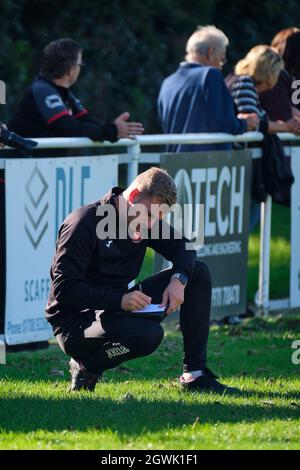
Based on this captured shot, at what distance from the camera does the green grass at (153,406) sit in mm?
6020

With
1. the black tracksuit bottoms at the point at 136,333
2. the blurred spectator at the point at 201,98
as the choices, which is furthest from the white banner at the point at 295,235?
the black tracksuit bottoms at the point at 136,333

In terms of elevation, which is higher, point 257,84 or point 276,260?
point 257,84

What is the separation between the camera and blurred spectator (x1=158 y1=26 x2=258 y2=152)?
10.3m

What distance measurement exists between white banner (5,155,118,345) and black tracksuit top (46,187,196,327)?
1.71 m

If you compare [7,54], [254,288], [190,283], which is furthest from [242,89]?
[7,54]

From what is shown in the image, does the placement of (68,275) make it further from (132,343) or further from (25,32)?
(25,32)

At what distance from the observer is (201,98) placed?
33.9ft

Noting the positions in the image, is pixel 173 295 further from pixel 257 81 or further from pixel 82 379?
pixel 257 81

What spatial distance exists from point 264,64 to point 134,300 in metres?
4.39

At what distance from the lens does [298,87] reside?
1149 centimetres

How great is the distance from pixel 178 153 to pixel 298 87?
213 cm

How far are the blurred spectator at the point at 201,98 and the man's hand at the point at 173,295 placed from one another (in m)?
3.19

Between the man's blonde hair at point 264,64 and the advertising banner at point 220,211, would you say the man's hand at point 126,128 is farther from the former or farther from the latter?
the man's blonde hair at point 264,64

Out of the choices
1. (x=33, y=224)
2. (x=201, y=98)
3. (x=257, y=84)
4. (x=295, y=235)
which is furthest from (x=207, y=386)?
(x=257, y=84)
